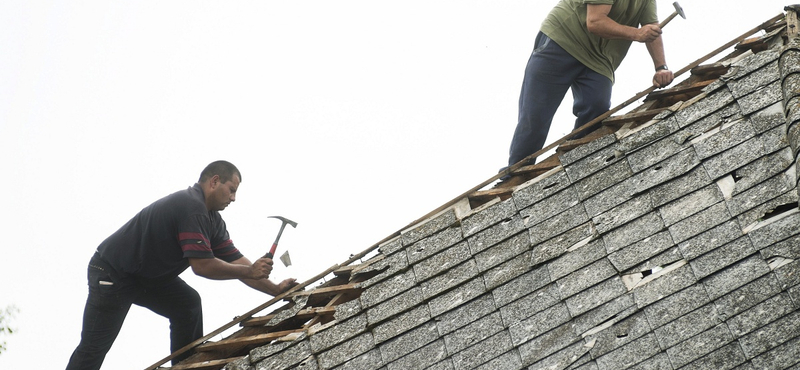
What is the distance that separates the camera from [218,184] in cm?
593

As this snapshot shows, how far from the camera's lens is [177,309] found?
242 inches

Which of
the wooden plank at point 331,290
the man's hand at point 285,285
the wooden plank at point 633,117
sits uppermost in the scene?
the wooden plank at point 633,117

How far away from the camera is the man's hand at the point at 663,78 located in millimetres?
5441

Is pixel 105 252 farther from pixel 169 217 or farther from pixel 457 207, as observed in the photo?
pixel 457 207

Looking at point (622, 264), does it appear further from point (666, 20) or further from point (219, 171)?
point (219, 171)

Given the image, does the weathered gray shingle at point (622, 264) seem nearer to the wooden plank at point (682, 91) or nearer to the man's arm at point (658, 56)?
the wooden plank at point (682, 91)

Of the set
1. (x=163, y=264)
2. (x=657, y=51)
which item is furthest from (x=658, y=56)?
(x=163, y=264)

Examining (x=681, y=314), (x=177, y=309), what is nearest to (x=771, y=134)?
(x=681, y=314)

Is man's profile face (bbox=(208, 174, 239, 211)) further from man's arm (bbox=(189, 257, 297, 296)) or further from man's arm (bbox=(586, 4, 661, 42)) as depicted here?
man's arm (bbox=(586, 4, 661, 42))

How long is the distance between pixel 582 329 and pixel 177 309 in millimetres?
3193

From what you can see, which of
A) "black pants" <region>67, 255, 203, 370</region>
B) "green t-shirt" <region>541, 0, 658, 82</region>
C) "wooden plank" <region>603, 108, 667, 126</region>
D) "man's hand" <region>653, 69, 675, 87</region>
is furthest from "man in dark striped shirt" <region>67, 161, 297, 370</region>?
"man's hand" <region>653, 69, 675, 87</region>

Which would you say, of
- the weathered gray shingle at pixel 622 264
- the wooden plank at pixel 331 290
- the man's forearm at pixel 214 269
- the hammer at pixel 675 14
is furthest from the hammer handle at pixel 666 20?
the man's forearm at pixel 214 269

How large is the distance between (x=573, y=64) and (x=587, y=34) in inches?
9.5

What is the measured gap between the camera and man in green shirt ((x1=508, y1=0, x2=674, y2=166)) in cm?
592
